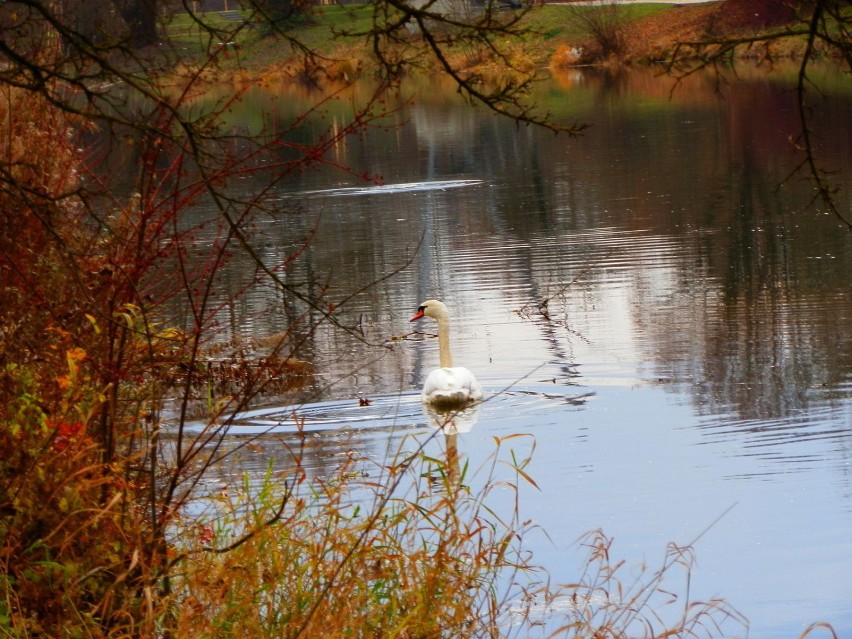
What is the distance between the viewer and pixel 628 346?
41.1 feet

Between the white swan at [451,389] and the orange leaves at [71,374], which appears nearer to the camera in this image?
the orange leaves at [71,374]

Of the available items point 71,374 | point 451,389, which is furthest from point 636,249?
point 71,374

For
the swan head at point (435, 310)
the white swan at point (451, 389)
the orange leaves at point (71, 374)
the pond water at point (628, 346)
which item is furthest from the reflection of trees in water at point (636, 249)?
the orange leaves at point (71, 374)

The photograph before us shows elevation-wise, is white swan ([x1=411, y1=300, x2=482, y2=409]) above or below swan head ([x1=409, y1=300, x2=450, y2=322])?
below

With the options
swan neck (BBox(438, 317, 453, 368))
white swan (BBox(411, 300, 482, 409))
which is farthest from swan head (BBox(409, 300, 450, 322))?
white swan (BBox(411, 300, 482, 409))

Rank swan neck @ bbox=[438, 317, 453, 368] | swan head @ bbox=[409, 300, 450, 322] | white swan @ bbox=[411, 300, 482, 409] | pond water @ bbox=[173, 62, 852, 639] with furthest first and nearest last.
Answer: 1. swan head @ bbox=[409, 300, 450, 322]
2. swan neck @ bbox=[438, 317, 453, 368]
3. white swan @ bbox=[411, 300, 482, 409]
4. pond water @ bbox=[173, 62, 852, 639]

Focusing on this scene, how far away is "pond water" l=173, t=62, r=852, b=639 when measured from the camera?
8094mm

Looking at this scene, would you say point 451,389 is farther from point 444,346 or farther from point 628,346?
point 628,346

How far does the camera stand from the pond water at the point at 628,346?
26.6 feet

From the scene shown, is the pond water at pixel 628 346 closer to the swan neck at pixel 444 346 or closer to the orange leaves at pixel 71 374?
the swan neck at pixel 444 346

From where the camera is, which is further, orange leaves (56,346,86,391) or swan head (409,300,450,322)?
swan head (409,300,450,322)

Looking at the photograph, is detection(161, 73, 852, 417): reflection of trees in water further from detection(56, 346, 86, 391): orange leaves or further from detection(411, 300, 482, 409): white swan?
detection(56, 346, 86, 391): orange leaves

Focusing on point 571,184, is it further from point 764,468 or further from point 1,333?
point 1,333

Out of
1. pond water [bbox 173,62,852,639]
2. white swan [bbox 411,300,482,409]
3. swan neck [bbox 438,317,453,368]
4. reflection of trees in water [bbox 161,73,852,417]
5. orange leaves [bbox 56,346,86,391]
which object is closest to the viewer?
orange leaves [bbox 56,346,86,391]
